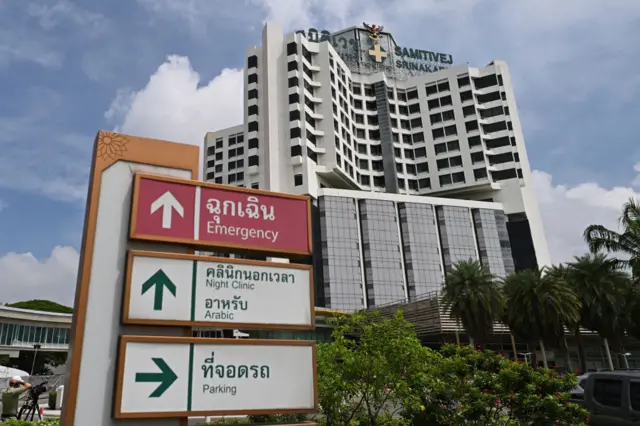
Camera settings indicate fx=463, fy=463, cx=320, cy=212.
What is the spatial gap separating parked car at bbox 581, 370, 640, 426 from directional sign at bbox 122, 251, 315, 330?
7.78 meters

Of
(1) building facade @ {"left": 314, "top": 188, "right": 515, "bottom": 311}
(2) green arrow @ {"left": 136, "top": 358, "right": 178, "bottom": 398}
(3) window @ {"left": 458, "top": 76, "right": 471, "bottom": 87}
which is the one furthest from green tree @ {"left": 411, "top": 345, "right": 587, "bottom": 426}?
(3) window @ {"left": 458, "top": 76, "right": 471, "bottom": 87}

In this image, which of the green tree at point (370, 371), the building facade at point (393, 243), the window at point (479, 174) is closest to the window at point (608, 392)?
the green tree at point (370, 371)

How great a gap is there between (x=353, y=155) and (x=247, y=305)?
69.0 metres

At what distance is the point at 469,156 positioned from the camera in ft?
251

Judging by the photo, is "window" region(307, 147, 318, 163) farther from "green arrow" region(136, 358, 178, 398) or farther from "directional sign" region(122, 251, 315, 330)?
"green arrow" region(136, 358, 178, 398)

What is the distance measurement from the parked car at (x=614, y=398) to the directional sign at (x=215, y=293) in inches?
306

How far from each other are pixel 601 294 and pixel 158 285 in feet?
147

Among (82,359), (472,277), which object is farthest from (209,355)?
(472,277)

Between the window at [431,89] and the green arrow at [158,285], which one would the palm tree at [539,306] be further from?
the window at [431,89]

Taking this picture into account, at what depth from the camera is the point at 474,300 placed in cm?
3862

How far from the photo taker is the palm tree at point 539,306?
126 ft

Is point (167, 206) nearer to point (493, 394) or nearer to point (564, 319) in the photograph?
point (493, 394)

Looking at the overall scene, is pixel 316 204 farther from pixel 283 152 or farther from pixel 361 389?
pixel 361 389

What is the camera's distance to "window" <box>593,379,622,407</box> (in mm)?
10518
